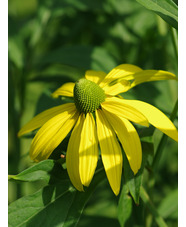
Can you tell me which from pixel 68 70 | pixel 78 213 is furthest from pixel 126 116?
pixel 68 70

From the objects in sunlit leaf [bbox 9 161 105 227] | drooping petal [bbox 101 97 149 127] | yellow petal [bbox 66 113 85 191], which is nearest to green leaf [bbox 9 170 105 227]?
sunlit leaf [bbox 9 161 105 227]

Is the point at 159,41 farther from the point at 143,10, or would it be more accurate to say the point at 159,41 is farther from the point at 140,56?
the point at 143,10

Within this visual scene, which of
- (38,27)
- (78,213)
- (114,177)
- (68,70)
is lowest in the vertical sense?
(78,213)

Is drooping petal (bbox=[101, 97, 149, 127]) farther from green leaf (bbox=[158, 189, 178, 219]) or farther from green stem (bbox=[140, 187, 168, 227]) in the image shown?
green leaf (bbox=[158, 189, 178, 219])

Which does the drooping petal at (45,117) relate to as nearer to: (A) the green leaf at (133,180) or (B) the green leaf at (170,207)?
(A) the green leaf at (133,180)

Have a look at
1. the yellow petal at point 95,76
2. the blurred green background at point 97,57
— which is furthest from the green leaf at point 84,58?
the yellow petal at point 95,76

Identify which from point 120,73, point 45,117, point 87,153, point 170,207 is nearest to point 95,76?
point 120,73

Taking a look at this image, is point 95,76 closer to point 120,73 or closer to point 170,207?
point 120,73
